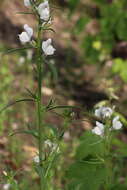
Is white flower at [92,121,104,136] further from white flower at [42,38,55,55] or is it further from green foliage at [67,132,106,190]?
white flower at [42,38,55,55]

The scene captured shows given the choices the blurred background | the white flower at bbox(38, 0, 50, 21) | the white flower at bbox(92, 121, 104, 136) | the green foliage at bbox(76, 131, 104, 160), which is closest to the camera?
the white flower at bbox(38, 0, 50, 21)

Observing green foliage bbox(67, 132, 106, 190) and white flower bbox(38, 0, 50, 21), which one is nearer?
white flower bbox(38, 0, 50, 21)

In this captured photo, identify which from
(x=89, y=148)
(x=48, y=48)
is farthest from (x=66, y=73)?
(x=48, y=48)

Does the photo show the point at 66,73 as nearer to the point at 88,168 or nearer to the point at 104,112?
the point at 88,168

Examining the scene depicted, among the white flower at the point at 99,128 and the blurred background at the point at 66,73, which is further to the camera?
the blurred background at the point at 66,73

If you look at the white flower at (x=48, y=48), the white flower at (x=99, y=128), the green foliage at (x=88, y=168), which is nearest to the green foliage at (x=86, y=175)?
the green foliage at (x=88, y=168)

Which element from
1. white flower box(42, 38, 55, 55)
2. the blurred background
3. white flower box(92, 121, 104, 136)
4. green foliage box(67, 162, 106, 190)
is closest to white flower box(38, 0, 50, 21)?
white flower box(42, 38, 55, 55)

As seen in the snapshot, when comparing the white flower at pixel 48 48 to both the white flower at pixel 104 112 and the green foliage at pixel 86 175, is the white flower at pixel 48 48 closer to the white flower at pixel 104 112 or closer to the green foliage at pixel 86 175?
the white flower at pixel 104 112

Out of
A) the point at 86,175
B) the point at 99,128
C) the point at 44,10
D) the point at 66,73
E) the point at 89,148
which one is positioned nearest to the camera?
the point at 44,10

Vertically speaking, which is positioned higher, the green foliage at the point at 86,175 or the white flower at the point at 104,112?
the white flower at the point at 104,112
